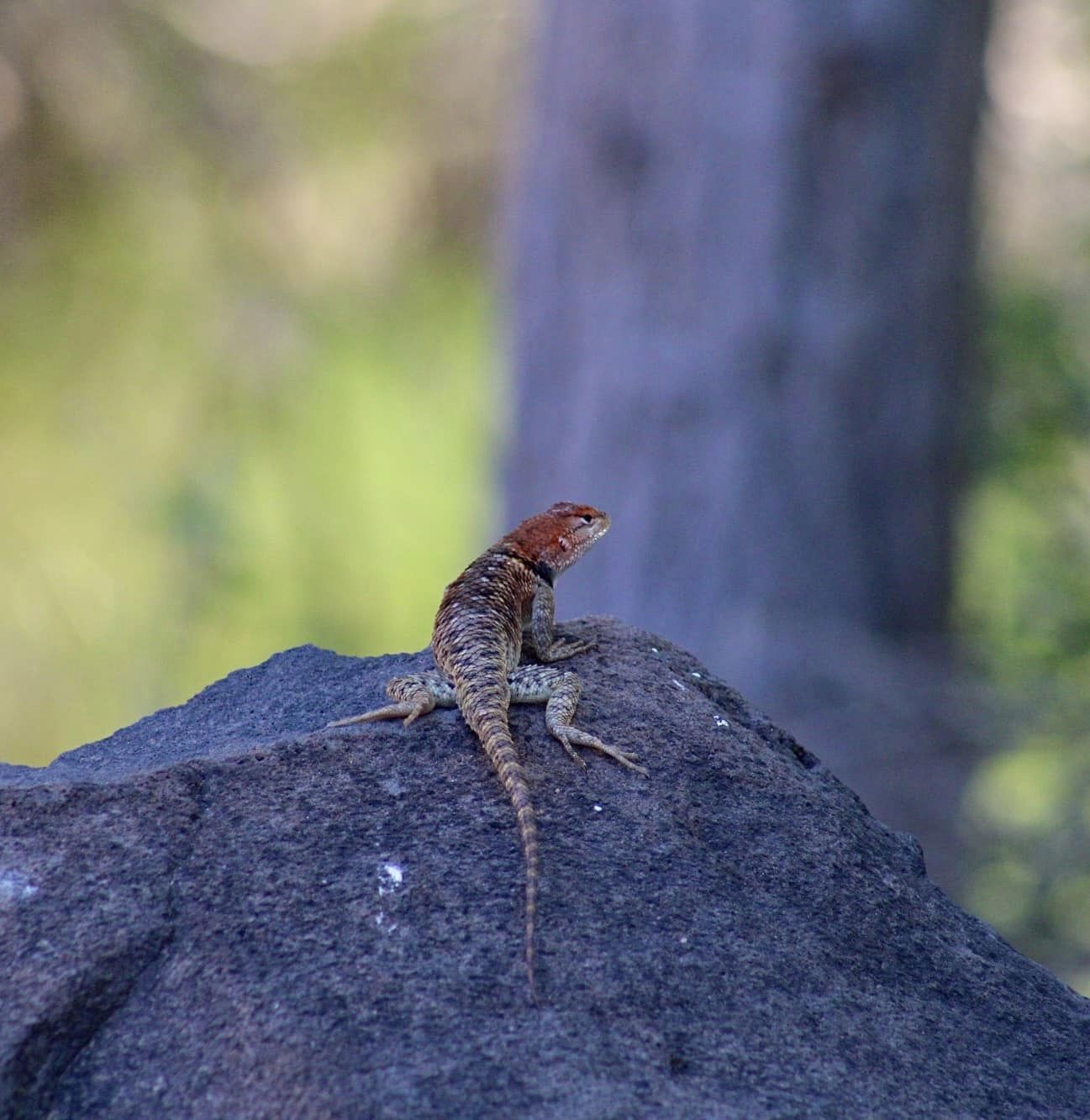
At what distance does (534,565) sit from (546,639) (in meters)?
0.30

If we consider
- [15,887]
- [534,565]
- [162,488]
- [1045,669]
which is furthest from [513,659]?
[162,488]

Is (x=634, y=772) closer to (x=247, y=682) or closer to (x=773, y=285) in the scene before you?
(x=247, y=682)

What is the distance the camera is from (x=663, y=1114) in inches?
65.4

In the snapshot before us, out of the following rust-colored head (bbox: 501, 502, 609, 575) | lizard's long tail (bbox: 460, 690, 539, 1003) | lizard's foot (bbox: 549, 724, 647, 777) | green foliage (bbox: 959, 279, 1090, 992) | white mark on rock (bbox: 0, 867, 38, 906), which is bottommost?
white mark on rock (bbox: 0, 867, 38, 906)

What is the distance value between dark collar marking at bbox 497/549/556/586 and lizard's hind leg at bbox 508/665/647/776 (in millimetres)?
391


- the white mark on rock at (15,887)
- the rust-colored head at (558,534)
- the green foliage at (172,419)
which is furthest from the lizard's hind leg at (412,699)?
the green foliage at (172,419)

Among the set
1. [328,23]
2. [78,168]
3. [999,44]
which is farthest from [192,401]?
[999,44]

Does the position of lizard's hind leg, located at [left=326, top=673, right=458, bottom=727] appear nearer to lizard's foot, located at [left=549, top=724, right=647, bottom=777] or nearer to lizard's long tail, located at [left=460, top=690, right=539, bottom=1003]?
lizard's long tail, located at [left=460, top=690, right=539, bottom=1003]

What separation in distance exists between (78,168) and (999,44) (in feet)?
12.0

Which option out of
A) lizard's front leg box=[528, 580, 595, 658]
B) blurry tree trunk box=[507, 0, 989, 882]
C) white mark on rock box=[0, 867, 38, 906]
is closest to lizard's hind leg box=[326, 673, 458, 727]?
lizard's front leg box=[528, 580, 595, 658]

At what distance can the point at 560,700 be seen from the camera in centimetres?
228

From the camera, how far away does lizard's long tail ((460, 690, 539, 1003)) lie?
6.00ft

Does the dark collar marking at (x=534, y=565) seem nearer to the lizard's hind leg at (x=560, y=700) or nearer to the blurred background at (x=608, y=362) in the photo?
the lizard's hind leg at (x=560, y=700)

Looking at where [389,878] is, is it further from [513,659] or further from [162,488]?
[162,488]
